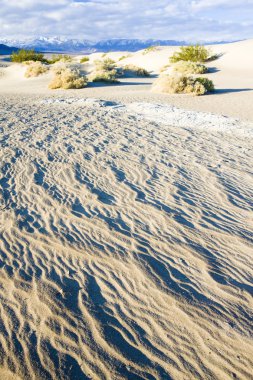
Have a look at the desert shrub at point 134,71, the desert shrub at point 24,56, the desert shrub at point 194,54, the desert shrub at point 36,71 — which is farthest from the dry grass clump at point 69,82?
the desert shrub at point 24,56

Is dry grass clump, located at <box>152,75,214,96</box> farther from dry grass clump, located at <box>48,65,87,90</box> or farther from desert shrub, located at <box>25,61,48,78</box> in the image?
desert shrub, located at <box>25,61,48,78</box>

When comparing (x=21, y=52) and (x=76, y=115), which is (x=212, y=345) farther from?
(x=21, y=52)

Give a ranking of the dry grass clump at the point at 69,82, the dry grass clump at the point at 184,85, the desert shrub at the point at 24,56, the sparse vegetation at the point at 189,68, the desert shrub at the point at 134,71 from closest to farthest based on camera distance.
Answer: the dry grass clump at the point at 184,85 < the dry grass clump at the point at 69,82 < the sparse vegetation at the point at 189,68 < the desert shrub at the point at 134,71 < the desert shrub at the point at 24,56

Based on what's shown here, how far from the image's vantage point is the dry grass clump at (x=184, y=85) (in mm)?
16547

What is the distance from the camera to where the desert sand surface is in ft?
10.1

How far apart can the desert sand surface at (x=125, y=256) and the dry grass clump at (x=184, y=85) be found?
8.02 meters

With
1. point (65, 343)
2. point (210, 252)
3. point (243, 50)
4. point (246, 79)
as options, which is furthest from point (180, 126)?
point (243, 50)

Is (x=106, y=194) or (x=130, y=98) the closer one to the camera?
(x=106, y=194)

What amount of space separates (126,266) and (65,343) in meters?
1.25

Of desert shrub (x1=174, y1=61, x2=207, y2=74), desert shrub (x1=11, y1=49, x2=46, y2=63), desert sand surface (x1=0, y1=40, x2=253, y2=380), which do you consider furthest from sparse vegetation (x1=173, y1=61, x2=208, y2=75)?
desert sand surface (x1=0, y1=40, x2=253, y2=380)

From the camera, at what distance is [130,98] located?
15164mm

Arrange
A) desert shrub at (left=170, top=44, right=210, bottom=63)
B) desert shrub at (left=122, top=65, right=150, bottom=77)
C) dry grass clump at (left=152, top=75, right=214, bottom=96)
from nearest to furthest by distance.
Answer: dry grass clump at (left=152, top=75, right=214, bottom=96) < desert shrub at (left=122, top=65, right=150, bottom=77) < desert shrub at (left=170, top=44, right=210, bottom=63)

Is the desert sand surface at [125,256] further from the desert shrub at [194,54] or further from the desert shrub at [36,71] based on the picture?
the desert shrub at [194,54]

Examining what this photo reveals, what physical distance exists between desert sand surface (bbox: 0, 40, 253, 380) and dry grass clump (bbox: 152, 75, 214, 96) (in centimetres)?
802
